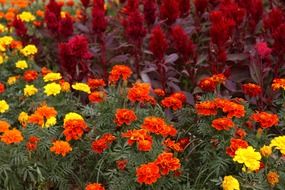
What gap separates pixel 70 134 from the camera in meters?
2.75

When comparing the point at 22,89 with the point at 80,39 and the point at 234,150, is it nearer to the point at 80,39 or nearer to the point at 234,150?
the point at 80,39

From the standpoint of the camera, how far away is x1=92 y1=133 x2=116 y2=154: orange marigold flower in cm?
275

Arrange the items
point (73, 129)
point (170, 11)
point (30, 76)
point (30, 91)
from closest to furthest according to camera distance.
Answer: point (73, 129), point (30, 91), point (30, 76), point (170, 11)

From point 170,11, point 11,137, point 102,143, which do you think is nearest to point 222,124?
point 102,143

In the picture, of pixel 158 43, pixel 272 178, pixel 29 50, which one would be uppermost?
pixel 158 43

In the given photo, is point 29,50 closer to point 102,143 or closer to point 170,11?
point 170,11

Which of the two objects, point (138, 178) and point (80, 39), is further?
point (80, 39)

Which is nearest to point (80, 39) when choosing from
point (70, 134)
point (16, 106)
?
point (16, 106)

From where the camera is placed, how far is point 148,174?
7.89ft

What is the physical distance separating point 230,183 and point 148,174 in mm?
354

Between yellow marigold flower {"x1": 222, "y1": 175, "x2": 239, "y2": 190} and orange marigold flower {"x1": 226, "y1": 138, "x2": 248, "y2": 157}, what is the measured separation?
0.14 meters

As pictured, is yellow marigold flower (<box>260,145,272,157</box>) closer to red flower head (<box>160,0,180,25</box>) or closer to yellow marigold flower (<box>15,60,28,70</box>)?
red flower head (<box>160,0,180,25</box>)

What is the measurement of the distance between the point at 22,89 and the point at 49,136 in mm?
993

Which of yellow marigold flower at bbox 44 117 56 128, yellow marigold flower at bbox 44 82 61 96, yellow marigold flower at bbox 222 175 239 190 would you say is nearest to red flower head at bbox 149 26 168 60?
yellow marigold flower at bbox 44 82 61 96
